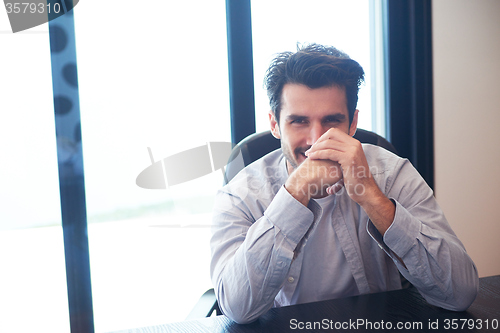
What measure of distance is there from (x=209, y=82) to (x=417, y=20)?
4.37ft

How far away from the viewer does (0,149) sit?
151cm

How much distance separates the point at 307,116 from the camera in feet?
3.52

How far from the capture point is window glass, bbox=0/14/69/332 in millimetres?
1507

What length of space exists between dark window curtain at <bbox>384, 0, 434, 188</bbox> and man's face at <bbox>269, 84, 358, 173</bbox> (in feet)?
3.84

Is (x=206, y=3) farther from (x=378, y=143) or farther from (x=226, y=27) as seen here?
(x=378, y=143)

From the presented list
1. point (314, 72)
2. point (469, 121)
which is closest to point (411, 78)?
point (469, 121)

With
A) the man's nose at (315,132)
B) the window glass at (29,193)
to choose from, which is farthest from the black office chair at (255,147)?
the window glass at (29,193)

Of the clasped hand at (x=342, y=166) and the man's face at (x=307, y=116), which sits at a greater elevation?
the man's face at (x=307, y=116)

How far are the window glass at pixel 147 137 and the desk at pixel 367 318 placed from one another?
1.13m

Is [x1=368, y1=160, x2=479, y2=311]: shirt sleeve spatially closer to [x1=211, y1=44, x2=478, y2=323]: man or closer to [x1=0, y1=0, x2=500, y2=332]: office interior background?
[x1=211, y1=44, x2=478, y2=323]: man

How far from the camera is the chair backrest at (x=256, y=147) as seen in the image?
1.14 metres

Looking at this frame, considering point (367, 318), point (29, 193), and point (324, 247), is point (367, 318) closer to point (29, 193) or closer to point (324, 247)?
point (324, 247)

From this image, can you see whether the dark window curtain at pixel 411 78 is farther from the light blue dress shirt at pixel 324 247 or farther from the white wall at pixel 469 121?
the light blue dress shirt at pixel 324 247

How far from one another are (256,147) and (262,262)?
1.56 feet
